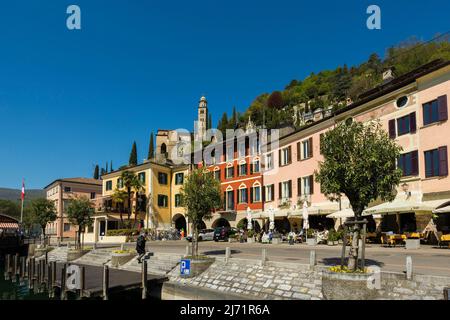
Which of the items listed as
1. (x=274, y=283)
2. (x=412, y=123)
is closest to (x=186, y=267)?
(x=274, y=283)

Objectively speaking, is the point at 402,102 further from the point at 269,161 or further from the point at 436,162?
the point at 269,161

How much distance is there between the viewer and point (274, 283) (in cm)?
1731

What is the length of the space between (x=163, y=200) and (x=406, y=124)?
37.7 m

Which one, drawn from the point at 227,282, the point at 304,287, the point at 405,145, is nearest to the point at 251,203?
the point at 405,145

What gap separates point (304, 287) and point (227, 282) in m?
4.44

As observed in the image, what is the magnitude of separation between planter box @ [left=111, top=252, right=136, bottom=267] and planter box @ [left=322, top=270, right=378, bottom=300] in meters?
17.6

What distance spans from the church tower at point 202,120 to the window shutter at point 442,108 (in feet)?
359

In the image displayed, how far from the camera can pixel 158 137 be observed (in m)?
117

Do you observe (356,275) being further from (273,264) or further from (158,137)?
(158,137)

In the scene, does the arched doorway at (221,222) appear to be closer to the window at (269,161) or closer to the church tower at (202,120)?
the window at (269,161)

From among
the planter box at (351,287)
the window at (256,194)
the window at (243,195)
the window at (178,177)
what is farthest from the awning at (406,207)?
the window at (178,177)

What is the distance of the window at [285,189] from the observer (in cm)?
4338

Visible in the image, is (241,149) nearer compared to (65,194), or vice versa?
(241,149)
